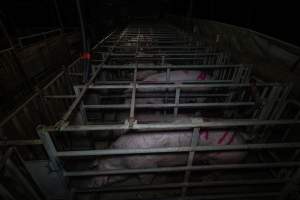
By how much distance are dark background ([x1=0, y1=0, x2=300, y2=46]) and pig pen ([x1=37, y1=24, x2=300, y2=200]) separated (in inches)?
55.3

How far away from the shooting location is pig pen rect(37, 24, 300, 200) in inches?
59.3

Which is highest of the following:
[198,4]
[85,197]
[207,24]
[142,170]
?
[198,4]

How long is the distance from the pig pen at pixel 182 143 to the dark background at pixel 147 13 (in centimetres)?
140

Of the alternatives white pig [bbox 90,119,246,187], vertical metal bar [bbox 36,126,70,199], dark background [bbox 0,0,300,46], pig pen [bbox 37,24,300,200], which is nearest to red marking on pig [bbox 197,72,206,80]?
pig pen [bbox 37,24,300,200]

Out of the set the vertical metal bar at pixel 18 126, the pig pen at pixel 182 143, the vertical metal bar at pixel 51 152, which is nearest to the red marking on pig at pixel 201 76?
the pig pen at pixel 182 143

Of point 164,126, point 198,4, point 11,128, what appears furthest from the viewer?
point 198,4

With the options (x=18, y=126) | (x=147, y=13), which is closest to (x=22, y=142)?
(x=18, y=126)

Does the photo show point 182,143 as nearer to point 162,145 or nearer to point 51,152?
point 162,145

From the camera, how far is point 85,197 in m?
2.44

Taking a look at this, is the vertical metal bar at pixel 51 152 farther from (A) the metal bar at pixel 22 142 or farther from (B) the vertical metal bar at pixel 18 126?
(B) the vertical metal bar at pixel 18 126

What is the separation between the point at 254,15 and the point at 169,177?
4.73 metres

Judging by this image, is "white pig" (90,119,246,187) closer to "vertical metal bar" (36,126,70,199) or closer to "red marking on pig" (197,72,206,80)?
"vertical metal bar" (36,126,70,199)

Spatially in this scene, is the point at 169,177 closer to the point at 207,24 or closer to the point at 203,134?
the point at 203,134

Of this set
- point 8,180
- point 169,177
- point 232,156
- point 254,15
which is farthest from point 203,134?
point 254,15
